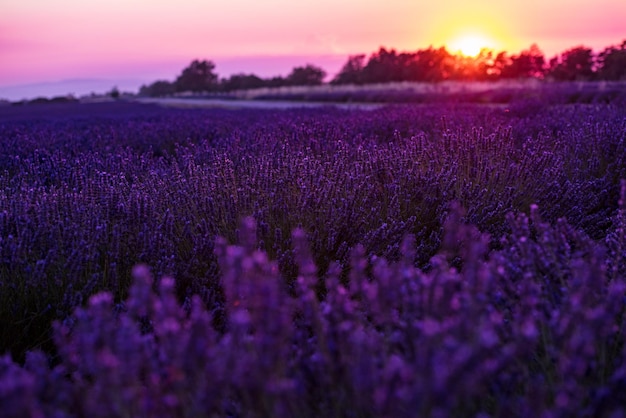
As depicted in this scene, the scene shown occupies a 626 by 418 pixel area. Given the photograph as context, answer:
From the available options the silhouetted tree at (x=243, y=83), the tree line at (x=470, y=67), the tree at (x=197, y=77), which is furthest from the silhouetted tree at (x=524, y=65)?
the tree at (x=197, y=77)

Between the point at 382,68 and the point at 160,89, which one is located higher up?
the point at 382,68

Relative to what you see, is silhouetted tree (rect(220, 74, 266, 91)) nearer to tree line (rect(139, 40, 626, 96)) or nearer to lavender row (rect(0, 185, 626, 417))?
tree line (rect(139, 40, 626, 96))

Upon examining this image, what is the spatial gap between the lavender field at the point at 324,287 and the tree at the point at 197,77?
77.8m

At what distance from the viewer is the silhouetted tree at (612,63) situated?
31834 millimetres

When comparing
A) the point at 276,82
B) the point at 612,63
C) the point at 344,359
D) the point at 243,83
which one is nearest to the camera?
the point at 344,359

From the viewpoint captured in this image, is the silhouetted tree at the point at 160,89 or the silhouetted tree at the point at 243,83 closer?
the silhouetted tree at the point at 243,83

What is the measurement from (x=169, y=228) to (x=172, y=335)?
146 centimetres

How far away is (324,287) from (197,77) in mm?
86825

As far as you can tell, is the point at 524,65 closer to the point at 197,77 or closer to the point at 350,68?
the point at 350,68

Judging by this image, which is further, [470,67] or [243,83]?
[243,83]

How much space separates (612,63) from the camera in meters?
35.8

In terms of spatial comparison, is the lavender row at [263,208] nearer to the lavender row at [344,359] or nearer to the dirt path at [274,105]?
the lavender row at [344,359]

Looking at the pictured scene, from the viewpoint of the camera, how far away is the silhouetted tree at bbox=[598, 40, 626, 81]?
104ft

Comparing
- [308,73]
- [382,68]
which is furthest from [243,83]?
[382,68]
